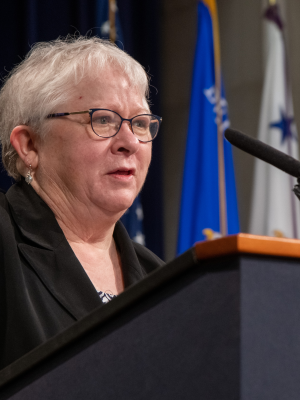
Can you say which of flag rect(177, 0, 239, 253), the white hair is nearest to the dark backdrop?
flag rect(177, 0, 239, 253)

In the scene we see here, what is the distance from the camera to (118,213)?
1.48 meters

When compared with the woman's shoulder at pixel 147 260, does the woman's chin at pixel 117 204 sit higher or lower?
higher

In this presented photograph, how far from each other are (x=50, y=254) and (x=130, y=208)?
7.67ft

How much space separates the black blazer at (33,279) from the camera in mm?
1062

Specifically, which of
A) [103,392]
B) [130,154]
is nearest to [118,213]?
[130,154]

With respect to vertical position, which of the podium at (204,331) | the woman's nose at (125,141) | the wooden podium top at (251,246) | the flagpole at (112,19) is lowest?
the podium at (204,331)

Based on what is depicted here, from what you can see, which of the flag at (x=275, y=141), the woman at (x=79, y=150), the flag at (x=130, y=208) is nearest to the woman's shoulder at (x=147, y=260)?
the woman at (x=79, y=150)

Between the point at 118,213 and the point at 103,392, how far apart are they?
35.1 inches

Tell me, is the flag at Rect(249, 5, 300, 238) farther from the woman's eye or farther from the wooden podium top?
the wooden podium top

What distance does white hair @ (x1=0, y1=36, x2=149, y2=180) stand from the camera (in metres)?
1.47

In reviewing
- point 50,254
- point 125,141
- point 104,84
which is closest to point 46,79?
point 104,84

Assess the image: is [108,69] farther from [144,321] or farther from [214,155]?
[214,155]

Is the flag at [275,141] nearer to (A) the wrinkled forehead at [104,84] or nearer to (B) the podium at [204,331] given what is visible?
(A) the wrinkled forehead at [104,84]

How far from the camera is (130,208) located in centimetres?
359
